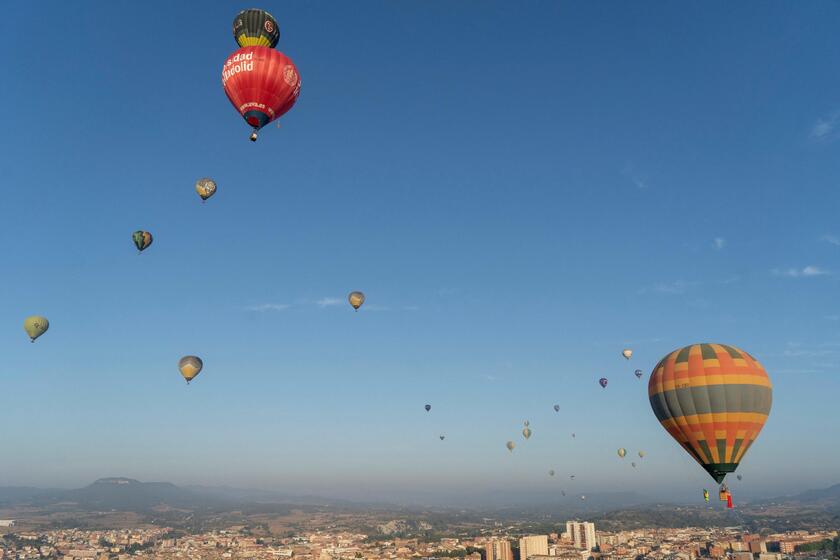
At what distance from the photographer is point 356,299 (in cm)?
3356

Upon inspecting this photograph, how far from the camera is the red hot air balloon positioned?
56.7ft

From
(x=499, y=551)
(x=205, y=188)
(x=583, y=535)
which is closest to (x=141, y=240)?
(x=205, y=188)

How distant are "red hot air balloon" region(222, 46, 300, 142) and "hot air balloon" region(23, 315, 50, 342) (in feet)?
58.1

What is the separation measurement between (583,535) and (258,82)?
7145cm

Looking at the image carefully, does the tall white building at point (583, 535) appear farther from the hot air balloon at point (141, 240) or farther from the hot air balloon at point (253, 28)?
the hot air balloon at point (253, 28)

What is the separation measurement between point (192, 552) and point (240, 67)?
75806 mm

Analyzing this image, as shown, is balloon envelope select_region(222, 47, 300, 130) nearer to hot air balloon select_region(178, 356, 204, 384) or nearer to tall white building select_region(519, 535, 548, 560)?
hot air balloon select_region(178, 356, 204, 384)

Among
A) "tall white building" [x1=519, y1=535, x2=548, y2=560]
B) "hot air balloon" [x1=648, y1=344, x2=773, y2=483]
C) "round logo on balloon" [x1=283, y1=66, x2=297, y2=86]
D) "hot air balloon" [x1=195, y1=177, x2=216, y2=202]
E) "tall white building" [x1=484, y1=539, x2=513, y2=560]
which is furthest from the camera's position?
"tall white building" [x1=519, y1=535, x2=548, y2=560]

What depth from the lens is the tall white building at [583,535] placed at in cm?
7031

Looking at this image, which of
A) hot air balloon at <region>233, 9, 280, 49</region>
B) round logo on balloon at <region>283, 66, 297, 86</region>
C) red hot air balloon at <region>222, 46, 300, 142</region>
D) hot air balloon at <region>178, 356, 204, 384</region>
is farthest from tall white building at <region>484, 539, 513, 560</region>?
hot air balloon at <region>233, 9, 280, 49</region>

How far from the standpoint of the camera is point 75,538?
96125mm

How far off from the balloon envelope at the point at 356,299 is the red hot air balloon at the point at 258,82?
16424 millimetres

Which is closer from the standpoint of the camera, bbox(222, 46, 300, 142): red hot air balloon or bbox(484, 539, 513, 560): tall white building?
bbox(222, 46, 300, 142): red hot air balloon

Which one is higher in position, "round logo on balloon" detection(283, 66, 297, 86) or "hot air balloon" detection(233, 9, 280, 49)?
"hot air balloon" detection(233, 9, 280, 49)
